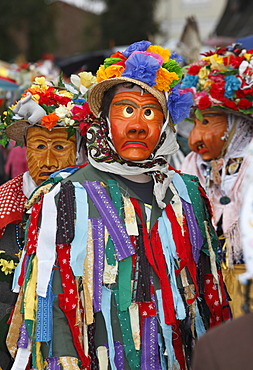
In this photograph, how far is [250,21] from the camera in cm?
1723

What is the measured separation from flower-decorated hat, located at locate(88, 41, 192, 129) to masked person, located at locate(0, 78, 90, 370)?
59 centimetres

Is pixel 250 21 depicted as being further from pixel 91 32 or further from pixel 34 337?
pixel 34 337

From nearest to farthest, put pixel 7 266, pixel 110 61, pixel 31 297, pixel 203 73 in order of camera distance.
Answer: pixel 31 297 → pixel 110 61 → pixel 7 266 → pixel 203 73

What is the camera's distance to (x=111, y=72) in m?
3.37

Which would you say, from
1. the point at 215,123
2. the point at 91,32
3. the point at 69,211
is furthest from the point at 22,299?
the point at 91,32

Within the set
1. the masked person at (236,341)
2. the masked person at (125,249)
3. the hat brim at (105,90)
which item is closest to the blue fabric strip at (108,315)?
the masked person at (125,249)

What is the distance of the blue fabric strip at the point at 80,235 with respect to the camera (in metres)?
3.09

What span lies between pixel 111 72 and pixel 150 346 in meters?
1.38

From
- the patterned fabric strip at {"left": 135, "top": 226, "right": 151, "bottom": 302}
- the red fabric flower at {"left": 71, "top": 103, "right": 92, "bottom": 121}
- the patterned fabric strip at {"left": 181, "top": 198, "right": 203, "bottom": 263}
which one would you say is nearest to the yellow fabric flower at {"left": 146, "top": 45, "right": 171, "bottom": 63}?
the red fabric flower at {"left": 71, "top": 103, "right": 92, "bottom": 121}

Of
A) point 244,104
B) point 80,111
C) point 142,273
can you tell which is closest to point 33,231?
point 142,273

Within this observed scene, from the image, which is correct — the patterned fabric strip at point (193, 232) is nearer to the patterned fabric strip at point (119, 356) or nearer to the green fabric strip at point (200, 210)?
the green fabric strip at point (200, 210)

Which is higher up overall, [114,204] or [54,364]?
[114,204]

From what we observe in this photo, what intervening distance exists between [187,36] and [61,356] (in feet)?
19.9

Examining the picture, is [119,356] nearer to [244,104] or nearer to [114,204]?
[114,204]
